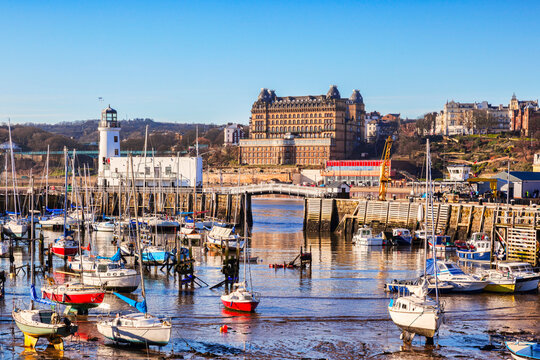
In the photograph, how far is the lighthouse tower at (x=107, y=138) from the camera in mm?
115950

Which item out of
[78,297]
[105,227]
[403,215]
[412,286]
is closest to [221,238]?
[403,215]

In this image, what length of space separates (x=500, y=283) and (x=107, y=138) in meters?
80.5

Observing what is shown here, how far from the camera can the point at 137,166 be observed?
112 m

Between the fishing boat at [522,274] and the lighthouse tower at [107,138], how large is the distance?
254ft

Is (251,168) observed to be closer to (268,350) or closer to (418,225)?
(418,225)

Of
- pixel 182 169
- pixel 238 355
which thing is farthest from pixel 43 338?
pixel 182 169

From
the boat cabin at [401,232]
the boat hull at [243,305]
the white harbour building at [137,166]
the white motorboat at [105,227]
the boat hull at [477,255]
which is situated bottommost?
the white motorboat at [105,227]

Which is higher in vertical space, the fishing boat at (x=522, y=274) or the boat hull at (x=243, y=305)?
the fishing boat at (x=522, y=274)

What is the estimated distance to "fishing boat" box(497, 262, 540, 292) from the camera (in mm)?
46469

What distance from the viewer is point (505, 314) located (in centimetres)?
4047

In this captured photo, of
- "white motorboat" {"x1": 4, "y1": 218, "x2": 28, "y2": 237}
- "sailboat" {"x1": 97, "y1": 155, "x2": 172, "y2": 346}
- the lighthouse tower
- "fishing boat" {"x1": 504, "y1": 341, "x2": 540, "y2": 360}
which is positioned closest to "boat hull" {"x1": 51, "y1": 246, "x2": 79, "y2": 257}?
"white motorboat" {"x1": 4, "y1": 218, "x2": 28, "y2": 237}

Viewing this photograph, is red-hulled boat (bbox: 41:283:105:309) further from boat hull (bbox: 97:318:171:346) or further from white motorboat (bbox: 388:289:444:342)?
white motorboat (bbox: 388:289:444:342)

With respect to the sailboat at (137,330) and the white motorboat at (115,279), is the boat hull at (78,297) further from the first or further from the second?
the sailboat at (137,330)

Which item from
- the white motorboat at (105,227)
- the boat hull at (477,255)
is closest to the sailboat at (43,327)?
the boat hull at (477,255)
